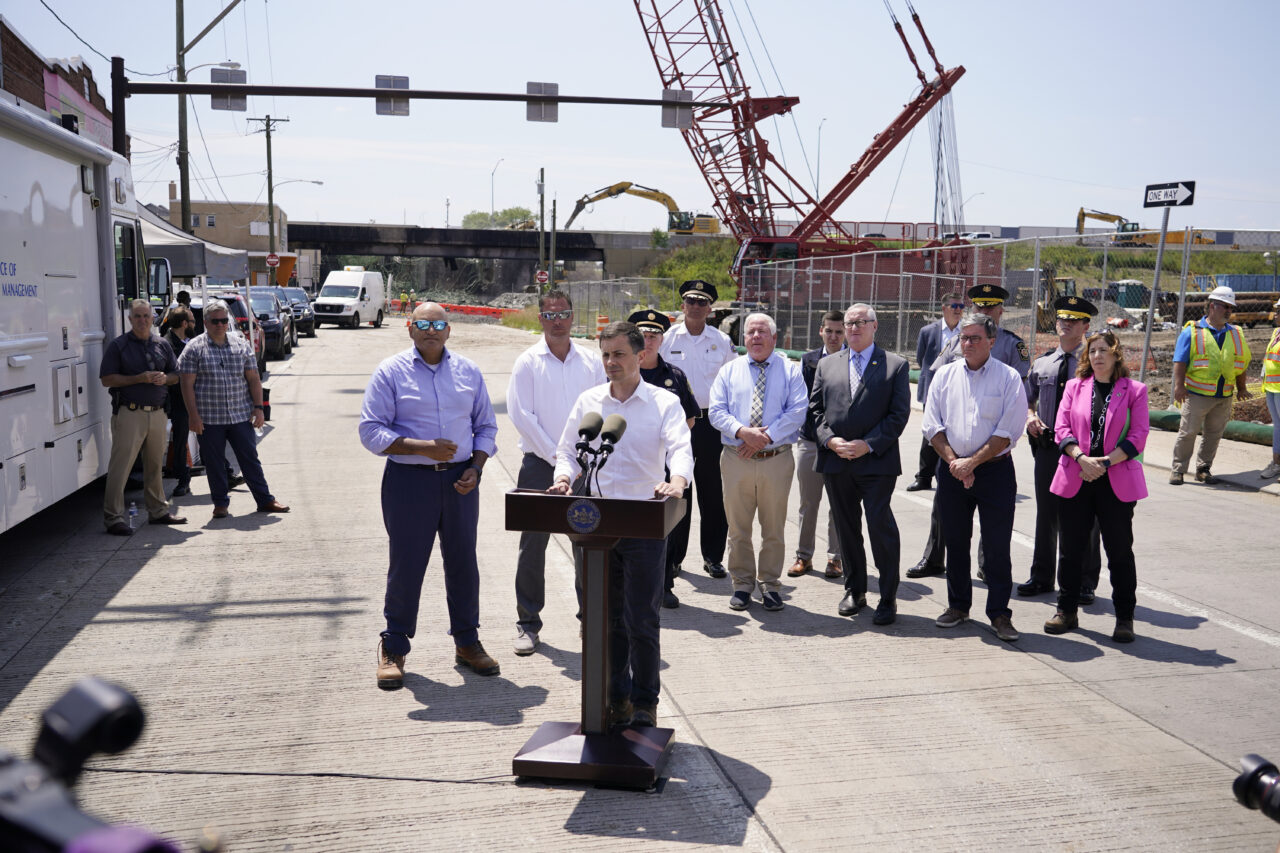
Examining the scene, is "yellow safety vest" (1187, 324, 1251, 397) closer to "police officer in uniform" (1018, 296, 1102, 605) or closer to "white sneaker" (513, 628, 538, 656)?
"police officer in uniform" (1018, 296, 1102, 605)

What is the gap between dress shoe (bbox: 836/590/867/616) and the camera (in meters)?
6.96

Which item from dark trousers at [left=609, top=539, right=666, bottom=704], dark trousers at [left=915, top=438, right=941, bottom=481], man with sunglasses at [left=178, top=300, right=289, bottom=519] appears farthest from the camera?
dark trousers at [left=915, top=438, right=941, bottom=481]

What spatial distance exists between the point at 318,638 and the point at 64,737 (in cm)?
531

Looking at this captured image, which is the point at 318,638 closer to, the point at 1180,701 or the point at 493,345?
the point at 1180,701

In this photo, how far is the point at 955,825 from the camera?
4.14 meters

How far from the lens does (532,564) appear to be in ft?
20.9

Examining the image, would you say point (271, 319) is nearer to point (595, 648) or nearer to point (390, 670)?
point (390, 670)

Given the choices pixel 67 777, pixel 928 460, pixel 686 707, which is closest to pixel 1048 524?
pixel 928 460

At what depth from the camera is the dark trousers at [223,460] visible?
32.8 ft

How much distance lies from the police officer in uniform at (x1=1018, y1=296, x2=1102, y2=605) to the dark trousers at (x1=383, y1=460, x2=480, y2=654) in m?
3.88

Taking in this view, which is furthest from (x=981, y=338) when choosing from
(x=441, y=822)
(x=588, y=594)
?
(x=441, y=822)

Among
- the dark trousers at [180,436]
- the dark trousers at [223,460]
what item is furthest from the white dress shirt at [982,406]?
the dark trousers at [180,436]

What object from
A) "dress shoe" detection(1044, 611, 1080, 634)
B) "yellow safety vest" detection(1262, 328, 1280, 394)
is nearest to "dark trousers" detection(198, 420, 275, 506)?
"dress shoe" detection(1044, 611, 1080, 634)

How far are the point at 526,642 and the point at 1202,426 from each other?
28.4ft
